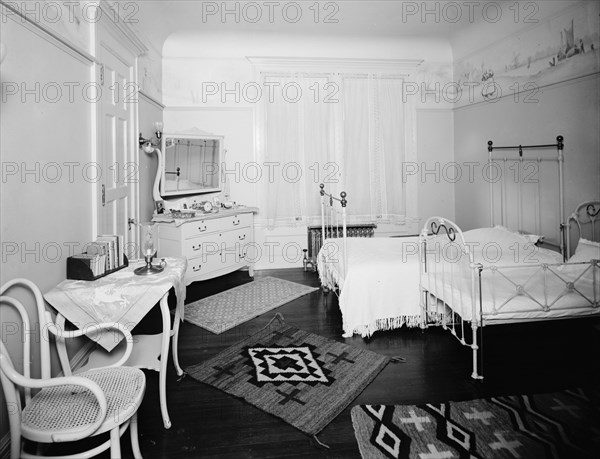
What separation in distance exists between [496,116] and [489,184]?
823 mm

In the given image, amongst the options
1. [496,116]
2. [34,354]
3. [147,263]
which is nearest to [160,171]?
[147,263]

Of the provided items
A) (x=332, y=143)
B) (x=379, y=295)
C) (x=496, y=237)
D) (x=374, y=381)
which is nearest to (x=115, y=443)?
(x=374, y=381)

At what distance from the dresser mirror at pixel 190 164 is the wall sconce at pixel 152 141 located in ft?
0.29

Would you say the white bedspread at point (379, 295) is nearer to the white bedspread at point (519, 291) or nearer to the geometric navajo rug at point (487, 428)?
the white bedspread at point (519, 291)

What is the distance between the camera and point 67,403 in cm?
175

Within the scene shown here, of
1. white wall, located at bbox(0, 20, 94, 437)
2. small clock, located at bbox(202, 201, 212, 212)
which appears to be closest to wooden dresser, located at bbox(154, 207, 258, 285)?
small clock, located at bbox(202, 201, 212, 212)

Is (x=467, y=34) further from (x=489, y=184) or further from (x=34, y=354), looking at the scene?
(x=34, y=354)

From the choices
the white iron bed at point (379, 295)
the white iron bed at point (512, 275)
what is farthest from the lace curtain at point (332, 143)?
the white iron bed at point (379, 295)

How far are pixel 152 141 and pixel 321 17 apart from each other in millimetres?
2588

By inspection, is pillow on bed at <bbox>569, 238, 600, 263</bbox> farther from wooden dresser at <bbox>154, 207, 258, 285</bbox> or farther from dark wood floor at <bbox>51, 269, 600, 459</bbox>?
wooden dresser at <bbox>154, 207, 258, 285</bbox>

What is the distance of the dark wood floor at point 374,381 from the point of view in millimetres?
2117

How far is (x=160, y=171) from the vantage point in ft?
16.5

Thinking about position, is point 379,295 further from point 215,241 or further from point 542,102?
point 542,102

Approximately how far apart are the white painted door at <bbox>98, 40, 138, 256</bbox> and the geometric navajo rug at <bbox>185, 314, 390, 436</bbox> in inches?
59.5
